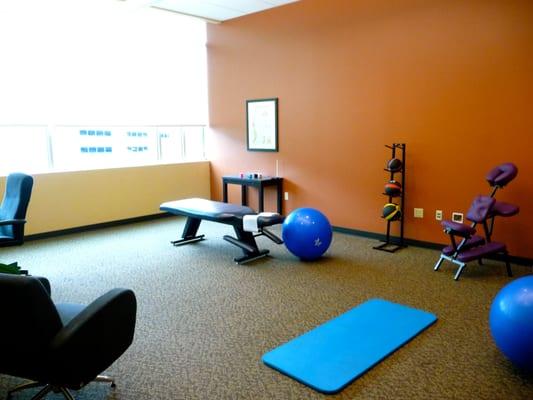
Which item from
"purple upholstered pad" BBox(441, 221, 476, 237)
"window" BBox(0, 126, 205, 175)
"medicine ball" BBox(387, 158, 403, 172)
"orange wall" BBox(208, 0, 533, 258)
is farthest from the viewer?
"window" BBox(0, 126, 205, 175)

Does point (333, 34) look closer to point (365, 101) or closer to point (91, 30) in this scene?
point (365, 101)

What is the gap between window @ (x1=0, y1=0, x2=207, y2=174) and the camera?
5.12m

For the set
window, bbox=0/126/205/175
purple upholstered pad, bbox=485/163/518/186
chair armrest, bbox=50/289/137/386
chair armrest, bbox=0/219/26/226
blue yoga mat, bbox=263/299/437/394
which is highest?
window, bbox=0/126/205/175

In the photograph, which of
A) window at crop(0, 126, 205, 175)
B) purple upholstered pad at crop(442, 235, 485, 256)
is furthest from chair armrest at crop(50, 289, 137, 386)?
window at crop(0, 126, 205, 175)

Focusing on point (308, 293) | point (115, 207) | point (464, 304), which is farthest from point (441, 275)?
point (115, 207)

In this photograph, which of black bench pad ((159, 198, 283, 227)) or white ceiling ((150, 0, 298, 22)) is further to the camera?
white ceiling ((150, 0, 298, 22))

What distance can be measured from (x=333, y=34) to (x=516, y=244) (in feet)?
10.1

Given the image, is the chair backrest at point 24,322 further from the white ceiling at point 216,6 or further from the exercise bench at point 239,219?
the white ceiling at point 216,6

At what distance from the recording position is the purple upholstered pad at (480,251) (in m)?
3.80

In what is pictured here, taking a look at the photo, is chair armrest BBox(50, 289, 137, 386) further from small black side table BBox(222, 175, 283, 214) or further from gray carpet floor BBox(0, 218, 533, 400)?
small black side table BBox(222, 175, 283, 214)

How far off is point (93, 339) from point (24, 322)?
0.97ft

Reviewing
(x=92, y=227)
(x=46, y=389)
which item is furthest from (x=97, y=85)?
(x=46, y=389)

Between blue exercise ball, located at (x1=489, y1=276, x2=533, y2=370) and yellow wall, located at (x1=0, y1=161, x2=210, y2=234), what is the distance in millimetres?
4893

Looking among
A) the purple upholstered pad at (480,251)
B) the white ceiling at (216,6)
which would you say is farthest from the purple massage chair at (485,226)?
the white ceiling at (216,6)
